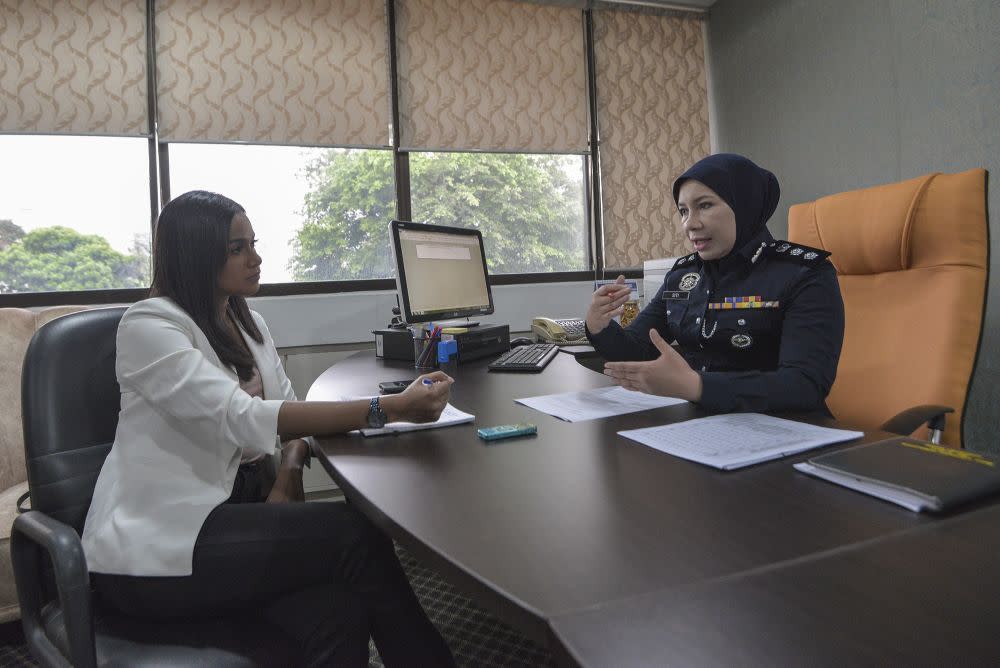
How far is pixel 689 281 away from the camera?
1832mm

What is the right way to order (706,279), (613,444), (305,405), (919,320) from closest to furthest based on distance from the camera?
(613,444), (305,405), (919,320), (706,279)

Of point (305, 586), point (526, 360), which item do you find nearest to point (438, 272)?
point (526, 360)

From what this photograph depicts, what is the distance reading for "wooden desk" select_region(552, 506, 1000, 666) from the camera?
435 mm

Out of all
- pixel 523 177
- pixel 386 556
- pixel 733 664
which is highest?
pixel 523 177

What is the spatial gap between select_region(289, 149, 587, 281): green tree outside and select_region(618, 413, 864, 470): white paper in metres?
2.30

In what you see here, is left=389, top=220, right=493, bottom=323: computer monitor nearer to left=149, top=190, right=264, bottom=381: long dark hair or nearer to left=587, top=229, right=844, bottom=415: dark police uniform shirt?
left=587, top=229, right=844, bottom=415: dark police uniform shirt

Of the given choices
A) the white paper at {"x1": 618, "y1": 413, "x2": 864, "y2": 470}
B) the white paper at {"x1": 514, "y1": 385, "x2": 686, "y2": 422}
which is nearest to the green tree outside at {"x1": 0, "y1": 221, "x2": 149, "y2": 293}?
the white paper at {"x1": 514, "y1": 385, "x2": 686, "y2": 422}

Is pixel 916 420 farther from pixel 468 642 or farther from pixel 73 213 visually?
pixel 73 213

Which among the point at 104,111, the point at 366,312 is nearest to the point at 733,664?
the point at 366,312

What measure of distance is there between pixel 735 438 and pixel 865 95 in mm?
2480

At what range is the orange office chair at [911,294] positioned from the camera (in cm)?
149

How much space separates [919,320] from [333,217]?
249 cm

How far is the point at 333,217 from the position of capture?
3043mm

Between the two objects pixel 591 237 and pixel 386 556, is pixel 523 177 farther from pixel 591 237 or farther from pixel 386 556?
pixel 386 556
